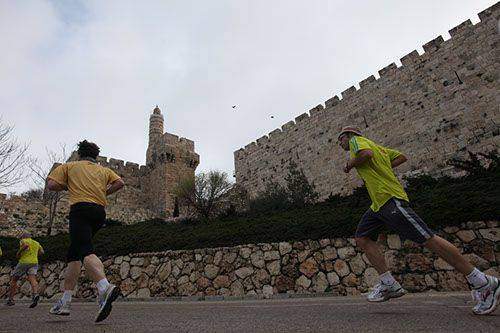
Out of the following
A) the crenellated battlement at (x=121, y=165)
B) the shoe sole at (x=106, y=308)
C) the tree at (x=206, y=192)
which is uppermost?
the crenellated battlement at (x=121, y=165)

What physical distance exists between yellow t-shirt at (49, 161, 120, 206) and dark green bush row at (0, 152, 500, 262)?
5203 millimetres

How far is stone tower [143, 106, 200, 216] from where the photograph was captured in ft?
86.0

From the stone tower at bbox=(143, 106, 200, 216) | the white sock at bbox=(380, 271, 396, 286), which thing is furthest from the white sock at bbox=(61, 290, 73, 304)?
the stone tower at bbox=(143, 106, 200, 216)

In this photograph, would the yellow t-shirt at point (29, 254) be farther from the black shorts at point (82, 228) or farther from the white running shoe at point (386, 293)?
the white running shoe at point (386, 293)

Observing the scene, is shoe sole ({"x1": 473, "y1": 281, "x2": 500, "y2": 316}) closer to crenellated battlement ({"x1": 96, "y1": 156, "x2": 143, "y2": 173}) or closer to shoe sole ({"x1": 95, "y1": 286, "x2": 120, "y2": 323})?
shoe sole ({"x1": 95, "y1": 286, "x2": 120, "y2": 323})

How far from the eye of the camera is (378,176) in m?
3.47

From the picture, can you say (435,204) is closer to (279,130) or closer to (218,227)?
(218,227)

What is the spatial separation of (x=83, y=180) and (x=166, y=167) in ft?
77.7

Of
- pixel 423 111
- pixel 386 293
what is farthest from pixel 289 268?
pixel 423 111

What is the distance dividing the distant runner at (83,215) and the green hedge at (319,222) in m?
5.19

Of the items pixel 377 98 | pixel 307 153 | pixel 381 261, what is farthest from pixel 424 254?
pixel 307 153

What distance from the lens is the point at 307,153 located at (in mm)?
19000

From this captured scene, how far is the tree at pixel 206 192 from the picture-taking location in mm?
17878

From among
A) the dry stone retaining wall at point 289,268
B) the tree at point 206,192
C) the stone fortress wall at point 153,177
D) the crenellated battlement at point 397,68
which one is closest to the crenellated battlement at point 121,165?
the stone fortress wall at point 153,177
